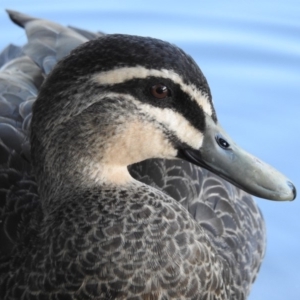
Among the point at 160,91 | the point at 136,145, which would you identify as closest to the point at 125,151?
the point at 136,145

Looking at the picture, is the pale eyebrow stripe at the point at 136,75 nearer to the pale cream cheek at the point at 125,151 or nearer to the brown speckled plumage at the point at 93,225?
the brown speckled plumage at the point at 93,225

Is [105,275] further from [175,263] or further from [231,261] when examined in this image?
[231,261]

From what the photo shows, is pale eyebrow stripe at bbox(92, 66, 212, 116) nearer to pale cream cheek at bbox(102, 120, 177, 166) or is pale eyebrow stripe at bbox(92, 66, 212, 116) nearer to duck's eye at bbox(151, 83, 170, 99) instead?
duck's eye at bbox(151, 83, 170, 99)

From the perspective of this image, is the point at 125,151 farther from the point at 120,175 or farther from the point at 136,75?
the point at 136,75

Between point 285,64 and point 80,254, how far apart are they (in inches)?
105

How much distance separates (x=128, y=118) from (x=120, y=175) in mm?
244

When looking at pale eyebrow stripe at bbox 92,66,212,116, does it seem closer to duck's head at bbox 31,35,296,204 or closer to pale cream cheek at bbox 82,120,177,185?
duck's head at bbox 31,35,296,204

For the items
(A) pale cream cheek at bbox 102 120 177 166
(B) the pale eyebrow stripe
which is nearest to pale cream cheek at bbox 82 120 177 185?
(A) pale cream cheek at bbox 102 120 177 166

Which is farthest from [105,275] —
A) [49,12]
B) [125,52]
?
[49,12]

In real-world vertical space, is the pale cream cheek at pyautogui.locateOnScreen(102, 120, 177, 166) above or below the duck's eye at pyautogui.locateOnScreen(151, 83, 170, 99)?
below

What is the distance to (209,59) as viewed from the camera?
5004 mm

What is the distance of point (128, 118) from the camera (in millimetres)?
2564

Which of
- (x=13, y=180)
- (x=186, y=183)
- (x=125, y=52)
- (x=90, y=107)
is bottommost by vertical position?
(x=13, y=180)

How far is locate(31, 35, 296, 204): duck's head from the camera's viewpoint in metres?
2.53
